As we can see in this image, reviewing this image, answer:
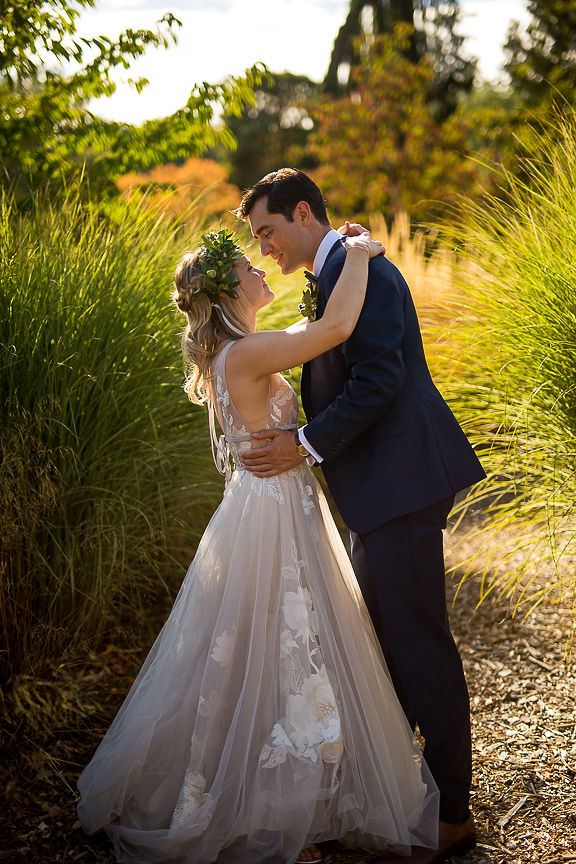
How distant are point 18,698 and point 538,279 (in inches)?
116

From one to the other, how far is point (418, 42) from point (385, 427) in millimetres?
20630

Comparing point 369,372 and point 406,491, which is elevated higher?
point 369,372

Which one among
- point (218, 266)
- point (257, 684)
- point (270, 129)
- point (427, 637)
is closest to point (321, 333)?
point (218, 266)

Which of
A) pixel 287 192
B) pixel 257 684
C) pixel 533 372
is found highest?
pixel 287 192

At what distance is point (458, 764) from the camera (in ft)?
7.86

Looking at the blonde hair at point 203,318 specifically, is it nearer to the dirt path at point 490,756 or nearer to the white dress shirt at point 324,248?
the white dress shirt at point 324,248

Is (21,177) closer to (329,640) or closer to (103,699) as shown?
(103,699)

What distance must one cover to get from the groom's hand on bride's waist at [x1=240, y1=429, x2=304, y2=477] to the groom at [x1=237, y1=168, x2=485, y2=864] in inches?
4.1

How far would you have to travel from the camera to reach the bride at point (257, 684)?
2.31 meters

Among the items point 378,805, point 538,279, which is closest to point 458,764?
point 378,805

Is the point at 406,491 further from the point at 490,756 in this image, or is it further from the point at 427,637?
the point at 490,756

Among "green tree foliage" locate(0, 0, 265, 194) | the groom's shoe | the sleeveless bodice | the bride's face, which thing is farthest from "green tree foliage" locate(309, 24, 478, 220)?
the groom's shoe

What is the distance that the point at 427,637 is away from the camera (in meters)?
2.39

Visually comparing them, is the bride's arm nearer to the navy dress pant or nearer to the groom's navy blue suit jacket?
the groom's navy blue suit jacket
